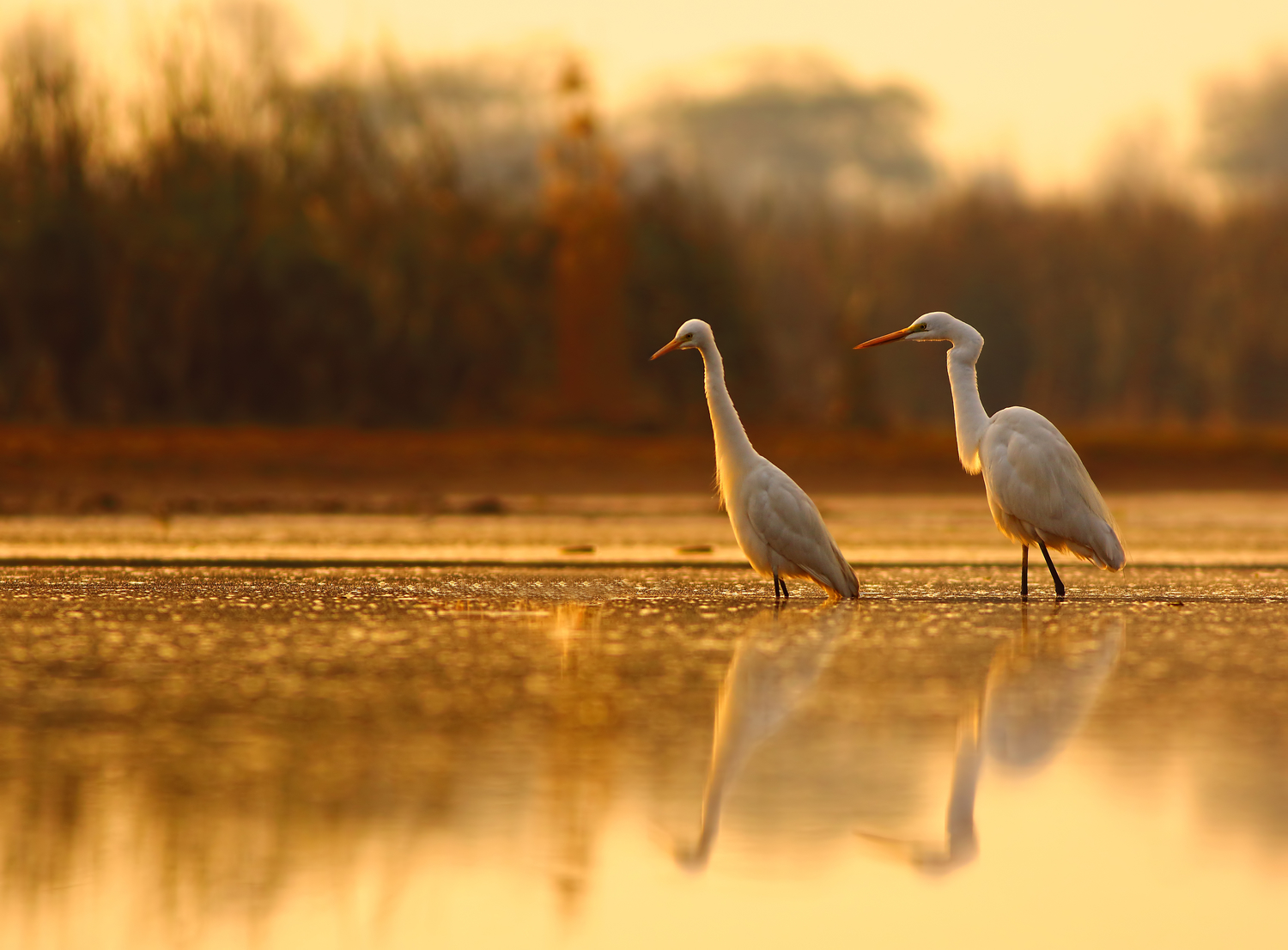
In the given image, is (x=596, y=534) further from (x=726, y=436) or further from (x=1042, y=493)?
(x=1042, y=493)

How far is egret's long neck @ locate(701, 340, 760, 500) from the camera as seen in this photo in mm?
9891

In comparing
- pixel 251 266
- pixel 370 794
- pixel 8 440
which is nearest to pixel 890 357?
pixel 251 266

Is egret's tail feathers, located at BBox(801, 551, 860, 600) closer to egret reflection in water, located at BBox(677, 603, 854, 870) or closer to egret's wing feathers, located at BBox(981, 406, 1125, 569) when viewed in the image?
egret reflection in water, located at BBox(677, 603, 854, 870)

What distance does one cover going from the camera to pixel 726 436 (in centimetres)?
998

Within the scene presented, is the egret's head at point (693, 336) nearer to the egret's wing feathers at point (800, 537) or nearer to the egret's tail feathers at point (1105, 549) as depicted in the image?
the egret's wing feathers at point (800, 537)

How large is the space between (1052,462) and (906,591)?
41.9 inches

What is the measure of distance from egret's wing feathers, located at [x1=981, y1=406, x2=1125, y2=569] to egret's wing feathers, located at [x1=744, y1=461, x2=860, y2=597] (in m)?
0.97

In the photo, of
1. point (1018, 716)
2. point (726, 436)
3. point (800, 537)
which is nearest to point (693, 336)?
point (726, 436)

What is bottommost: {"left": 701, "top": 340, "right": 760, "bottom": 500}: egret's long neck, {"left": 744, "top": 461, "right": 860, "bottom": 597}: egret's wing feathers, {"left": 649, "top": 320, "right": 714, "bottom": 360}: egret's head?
{"left": 744, "top": 461, "right": 860, "bottom": 597}: egret's wing feathers

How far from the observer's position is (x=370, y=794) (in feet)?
15.0

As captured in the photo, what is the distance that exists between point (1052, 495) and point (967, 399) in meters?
0.89

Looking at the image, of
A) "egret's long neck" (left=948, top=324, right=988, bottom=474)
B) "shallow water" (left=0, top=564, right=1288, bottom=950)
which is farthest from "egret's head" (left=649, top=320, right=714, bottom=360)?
"shallow water" (left=0, top=564, right=1288, bottom=950)

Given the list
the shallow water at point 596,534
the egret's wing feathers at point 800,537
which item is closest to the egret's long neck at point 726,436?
the egret's wing feathers at point 800,537

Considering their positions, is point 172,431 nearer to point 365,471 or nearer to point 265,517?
point 365,471
